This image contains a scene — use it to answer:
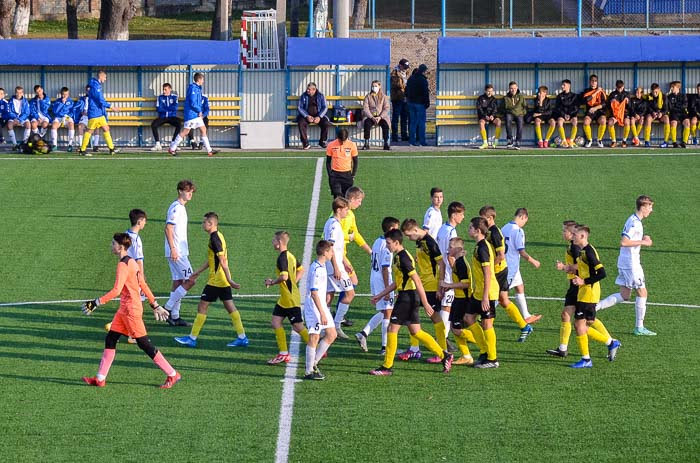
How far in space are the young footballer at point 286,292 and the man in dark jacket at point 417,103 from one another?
18.1 metres

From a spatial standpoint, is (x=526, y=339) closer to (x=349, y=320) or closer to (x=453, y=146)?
(x=349, y=320)

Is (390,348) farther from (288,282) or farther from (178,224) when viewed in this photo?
(178,224)

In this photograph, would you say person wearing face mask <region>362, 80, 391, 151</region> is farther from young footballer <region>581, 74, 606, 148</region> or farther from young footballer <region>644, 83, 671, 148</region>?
young footballer <region>644, 83, 671, 148</region>

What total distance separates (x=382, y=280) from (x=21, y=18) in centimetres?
4765

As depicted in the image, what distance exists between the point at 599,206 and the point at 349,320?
10127mm

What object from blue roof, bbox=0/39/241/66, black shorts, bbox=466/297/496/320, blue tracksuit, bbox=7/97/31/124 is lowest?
black shorts, bbox=466/297/496/320

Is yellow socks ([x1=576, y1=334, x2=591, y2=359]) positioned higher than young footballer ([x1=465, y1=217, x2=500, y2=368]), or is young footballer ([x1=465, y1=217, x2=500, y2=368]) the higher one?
young footballer ([x1=465, y1=217, x2=500, y2=368])

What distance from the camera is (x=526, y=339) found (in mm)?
16578

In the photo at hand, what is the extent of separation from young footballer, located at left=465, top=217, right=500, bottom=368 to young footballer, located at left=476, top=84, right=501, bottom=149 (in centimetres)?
1790

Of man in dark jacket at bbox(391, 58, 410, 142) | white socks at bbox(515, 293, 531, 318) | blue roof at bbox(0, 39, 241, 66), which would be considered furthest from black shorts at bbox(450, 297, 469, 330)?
blue roof at bbox(0, 39, 241, 66)

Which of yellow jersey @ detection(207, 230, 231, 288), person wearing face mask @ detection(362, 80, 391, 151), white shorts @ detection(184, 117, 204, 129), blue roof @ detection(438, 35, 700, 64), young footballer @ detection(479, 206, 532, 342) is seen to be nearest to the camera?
young footballer @ detection(479, 206, 532, 342)

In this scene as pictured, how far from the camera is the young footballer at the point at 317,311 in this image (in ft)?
47.5

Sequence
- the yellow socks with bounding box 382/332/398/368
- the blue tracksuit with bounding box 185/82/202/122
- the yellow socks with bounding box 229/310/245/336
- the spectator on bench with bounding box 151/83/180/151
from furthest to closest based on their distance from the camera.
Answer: the spectator on bench with bounding box 151/83/180/151 < the blue tracksuit with bounding box 185/82/202/122 < the yellow socks with bounding box 229/310/245/336 < the yellow socks with bounding box 382/332/398/368

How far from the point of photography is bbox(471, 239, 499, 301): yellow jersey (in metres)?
14.8
